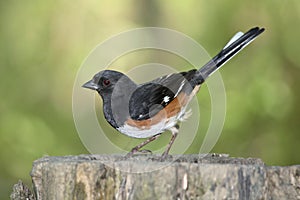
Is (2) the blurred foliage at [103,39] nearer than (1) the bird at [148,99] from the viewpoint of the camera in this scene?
No

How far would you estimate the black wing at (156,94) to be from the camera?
5566 mm

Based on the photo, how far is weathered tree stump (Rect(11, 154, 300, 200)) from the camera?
429 cm

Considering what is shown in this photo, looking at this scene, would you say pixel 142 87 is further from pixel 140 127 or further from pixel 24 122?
pixel 24 122

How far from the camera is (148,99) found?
222 inches

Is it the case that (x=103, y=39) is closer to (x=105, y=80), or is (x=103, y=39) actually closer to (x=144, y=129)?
(x=105, y=80)

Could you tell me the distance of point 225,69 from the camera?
1038cm

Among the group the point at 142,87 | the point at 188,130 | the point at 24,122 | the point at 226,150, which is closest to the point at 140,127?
the point at 142,87

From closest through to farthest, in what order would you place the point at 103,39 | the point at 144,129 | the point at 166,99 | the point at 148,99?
the point at 144,129
the point at 148,99
the point at 166,99
the point at 103,39

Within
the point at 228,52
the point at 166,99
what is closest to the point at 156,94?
the point at 166,99

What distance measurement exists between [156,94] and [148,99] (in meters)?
0.11

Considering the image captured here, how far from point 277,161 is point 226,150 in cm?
81

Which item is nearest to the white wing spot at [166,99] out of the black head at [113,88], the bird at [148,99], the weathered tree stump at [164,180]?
the bird at [148,99]

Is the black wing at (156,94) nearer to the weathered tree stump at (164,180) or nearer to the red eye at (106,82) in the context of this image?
the red eye at (106,82)

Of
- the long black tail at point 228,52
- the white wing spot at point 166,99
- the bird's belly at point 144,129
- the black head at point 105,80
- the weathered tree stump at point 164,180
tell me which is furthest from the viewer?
the long black tail at point 228,52
